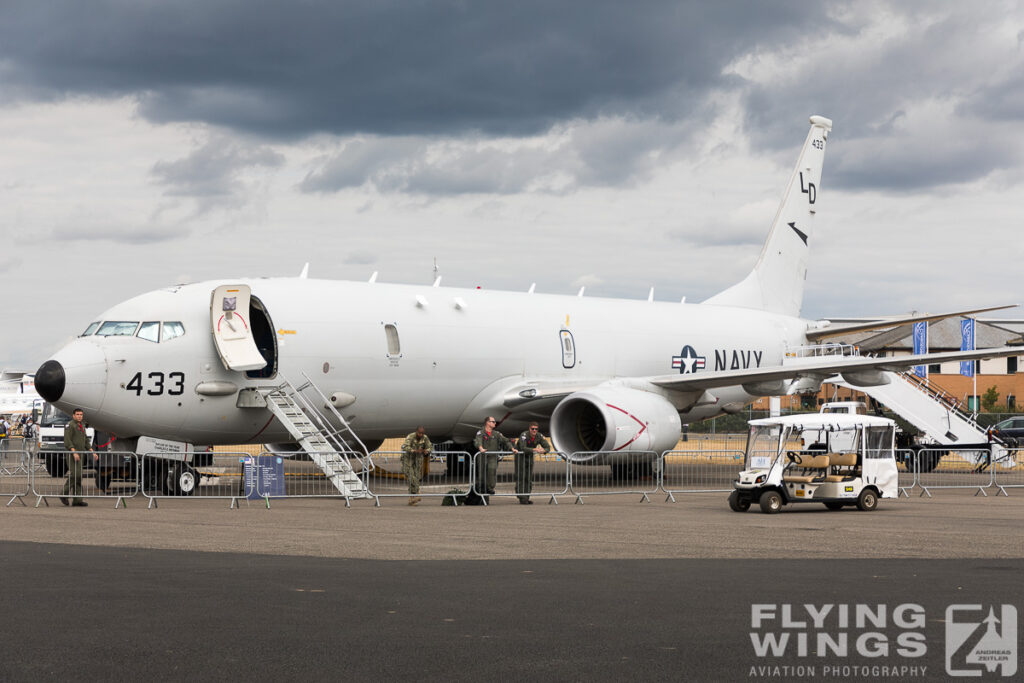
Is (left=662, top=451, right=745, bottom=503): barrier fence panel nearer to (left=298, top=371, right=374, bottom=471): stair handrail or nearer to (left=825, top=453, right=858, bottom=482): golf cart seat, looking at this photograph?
(left=825, top=453, right=858, bottom=482): golf cart seat

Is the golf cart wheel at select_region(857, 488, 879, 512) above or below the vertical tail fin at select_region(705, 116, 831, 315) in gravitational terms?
below

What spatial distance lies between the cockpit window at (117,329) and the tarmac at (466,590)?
3935 millimetres

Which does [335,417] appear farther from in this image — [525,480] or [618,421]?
[618,421]

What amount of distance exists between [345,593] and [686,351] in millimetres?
21738

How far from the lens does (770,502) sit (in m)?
19.0

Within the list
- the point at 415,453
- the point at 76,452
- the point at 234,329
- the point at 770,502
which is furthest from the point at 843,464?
the point at 76,452

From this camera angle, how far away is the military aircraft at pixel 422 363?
21.0 metres

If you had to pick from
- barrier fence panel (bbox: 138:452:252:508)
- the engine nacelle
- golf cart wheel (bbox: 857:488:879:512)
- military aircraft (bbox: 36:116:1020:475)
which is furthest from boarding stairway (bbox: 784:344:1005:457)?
barrier fence panel (bbox: 138:452:252:508)

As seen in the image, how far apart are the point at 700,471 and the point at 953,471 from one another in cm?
1295

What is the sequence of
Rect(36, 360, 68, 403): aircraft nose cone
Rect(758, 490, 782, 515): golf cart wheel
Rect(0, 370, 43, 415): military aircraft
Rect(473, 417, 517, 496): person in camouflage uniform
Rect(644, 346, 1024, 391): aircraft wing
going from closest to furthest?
Rect(758, 490, 782, 515): golf cart wheel < Rect(36, 360, 68, 403): aircraft nose cone < Rect(473, 417, 517, 496): person in camouflage uniform < Rect(644, 346, 1024, 391): aircraft wing < Rect(0, 370, 43, 415): military aircraft

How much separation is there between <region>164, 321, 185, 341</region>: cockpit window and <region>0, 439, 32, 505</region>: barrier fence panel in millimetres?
3445

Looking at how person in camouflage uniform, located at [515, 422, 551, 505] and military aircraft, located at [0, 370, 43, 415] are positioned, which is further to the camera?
military aircraft, located at [0, 370, 43, 415]

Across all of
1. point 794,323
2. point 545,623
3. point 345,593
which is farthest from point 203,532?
point 794,323

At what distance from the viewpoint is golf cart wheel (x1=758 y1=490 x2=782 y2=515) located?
62.2 ft
